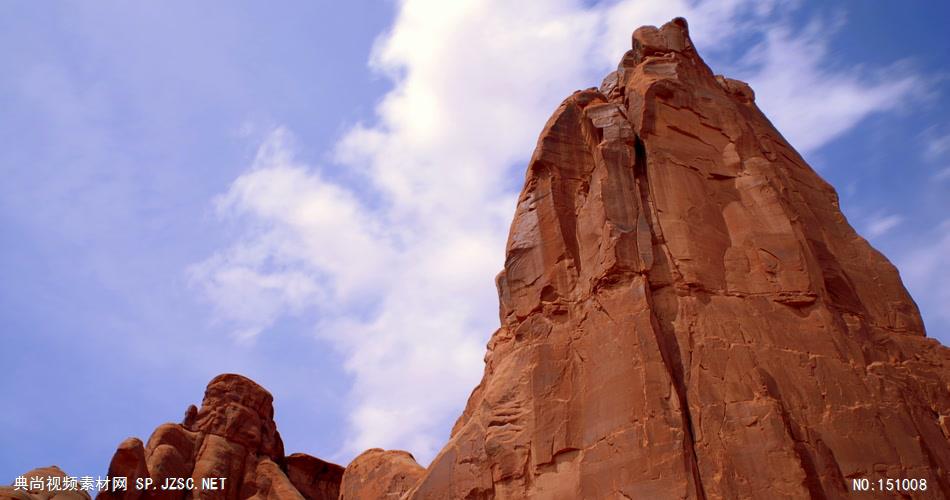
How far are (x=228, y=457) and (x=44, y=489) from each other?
12487mm

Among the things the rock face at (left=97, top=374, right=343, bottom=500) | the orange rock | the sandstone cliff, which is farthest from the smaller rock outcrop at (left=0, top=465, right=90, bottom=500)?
the orange rock

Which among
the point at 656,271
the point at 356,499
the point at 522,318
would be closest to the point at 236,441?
the point at 356,499

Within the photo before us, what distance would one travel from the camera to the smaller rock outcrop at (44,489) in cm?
3300

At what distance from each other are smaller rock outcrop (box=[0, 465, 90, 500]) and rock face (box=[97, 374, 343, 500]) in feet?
13.5

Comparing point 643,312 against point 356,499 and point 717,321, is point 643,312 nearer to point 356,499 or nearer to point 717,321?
point 717,321

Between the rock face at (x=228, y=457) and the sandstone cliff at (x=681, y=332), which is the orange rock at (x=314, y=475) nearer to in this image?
the rock face at (x=228, y=457)

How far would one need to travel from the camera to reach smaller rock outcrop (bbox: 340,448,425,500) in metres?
30.2

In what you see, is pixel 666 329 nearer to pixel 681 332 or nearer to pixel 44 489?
pixel 681 332

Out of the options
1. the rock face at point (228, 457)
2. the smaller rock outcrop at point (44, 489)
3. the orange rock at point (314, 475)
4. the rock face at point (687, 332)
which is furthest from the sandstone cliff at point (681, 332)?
the orange rock at point (314, 475)

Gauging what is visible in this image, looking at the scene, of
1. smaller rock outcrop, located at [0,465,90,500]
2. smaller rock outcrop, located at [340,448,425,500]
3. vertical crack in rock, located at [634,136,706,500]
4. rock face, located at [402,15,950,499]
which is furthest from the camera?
smaller rock outcrop, located at [0,465,90,500]

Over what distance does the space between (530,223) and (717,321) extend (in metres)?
7.57

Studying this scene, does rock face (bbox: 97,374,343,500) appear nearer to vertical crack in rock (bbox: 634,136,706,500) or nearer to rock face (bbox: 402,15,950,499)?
rock face (bbox: 402,15,950,499)

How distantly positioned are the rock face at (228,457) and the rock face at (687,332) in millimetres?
21158

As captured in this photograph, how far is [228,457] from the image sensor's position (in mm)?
47000
